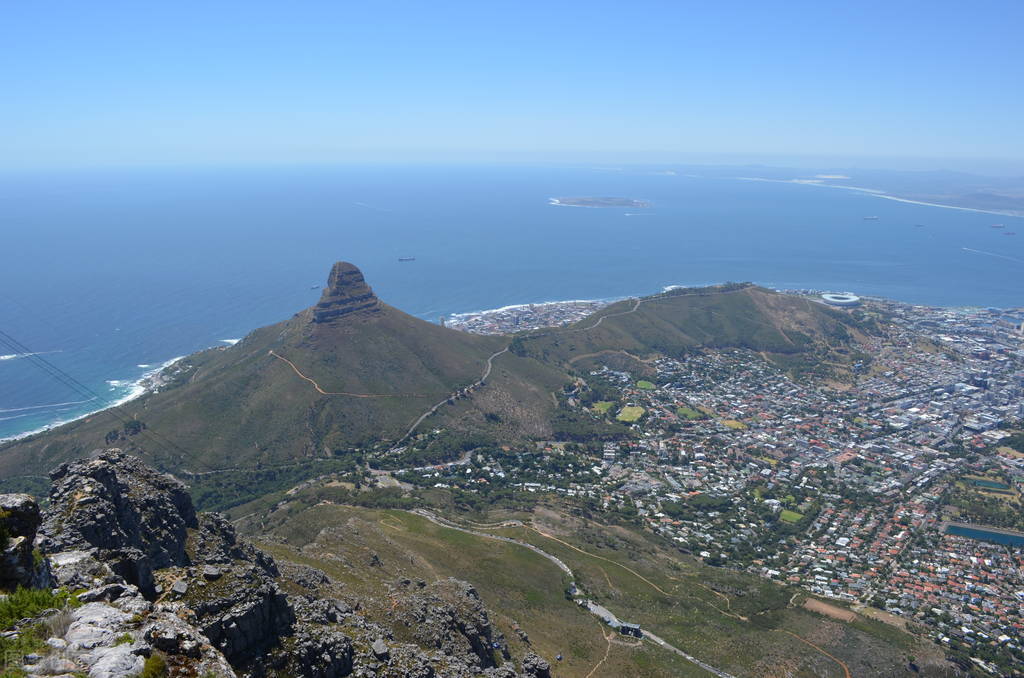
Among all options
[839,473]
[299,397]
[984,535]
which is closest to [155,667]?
[299,397]

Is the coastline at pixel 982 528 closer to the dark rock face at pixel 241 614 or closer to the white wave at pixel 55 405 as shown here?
the dark rock face at pixel 241 614

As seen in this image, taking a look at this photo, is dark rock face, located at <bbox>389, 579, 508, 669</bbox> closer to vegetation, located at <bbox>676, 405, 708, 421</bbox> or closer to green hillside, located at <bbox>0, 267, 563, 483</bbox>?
green hillside, located at <bbox>0, 267, 563, 483</bbox>

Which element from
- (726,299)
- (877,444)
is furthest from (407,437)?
(726,299)

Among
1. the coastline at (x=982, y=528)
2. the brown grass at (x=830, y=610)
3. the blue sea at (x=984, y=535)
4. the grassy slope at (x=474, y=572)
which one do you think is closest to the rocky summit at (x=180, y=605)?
the grassy slope at (x=474, y=572)

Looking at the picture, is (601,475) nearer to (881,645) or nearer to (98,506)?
(881,645)

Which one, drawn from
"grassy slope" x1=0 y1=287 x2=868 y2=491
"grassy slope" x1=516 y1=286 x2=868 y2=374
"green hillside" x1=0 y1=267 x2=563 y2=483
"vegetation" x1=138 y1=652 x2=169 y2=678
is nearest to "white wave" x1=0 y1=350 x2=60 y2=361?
"green hillside" x1=0 y1=267 x2=563 y2=483

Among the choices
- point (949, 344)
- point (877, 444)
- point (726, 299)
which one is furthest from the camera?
point (726, 299)
